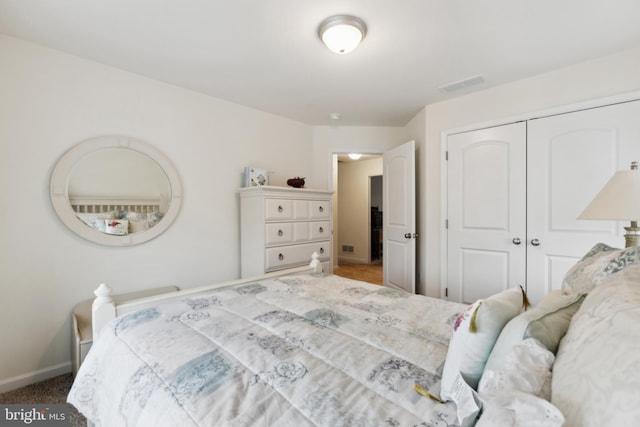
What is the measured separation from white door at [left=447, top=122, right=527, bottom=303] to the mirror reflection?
279cm

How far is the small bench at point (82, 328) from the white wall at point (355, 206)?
426cm

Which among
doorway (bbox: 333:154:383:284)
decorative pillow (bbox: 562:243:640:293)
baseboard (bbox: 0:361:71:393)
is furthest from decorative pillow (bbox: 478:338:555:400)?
doorway (bbox: 333:154:383:284)

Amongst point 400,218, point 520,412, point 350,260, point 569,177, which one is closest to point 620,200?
point 569,177

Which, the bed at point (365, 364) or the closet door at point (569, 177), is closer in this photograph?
the bed at point (365, 364)

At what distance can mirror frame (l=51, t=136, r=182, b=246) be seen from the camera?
6.88 ft

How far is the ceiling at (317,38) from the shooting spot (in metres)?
1.65

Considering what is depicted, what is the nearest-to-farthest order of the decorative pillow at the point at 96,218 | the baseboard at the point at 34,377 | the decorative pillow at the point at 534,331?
the decorative pillow at the point at 534,331 → the baseboard at the point at 34,377 → the decorative pillow at the point at 96,218

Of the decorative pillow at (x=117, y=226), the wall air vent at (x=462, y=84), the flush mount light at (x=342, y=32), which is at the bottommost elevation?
the decorative pillow at (x=117, y=226)

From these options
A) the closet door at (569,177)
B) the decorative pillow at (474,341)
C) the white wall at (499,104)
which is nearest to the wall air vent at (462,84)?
the white wall at (499,104)

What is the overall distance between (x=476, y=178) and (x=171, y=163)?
287 cm

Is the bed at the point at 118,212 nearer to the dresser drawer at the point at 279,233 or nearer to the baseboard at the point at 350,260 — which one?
the dresser drawer at the point at 279,233

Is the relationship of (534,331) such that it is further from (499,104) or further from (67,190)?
(67,190)

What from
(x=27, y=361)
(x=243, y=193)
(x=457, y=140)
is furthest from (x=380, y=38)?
(x=27, y=361)

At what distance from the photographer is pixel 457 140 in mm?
2969
